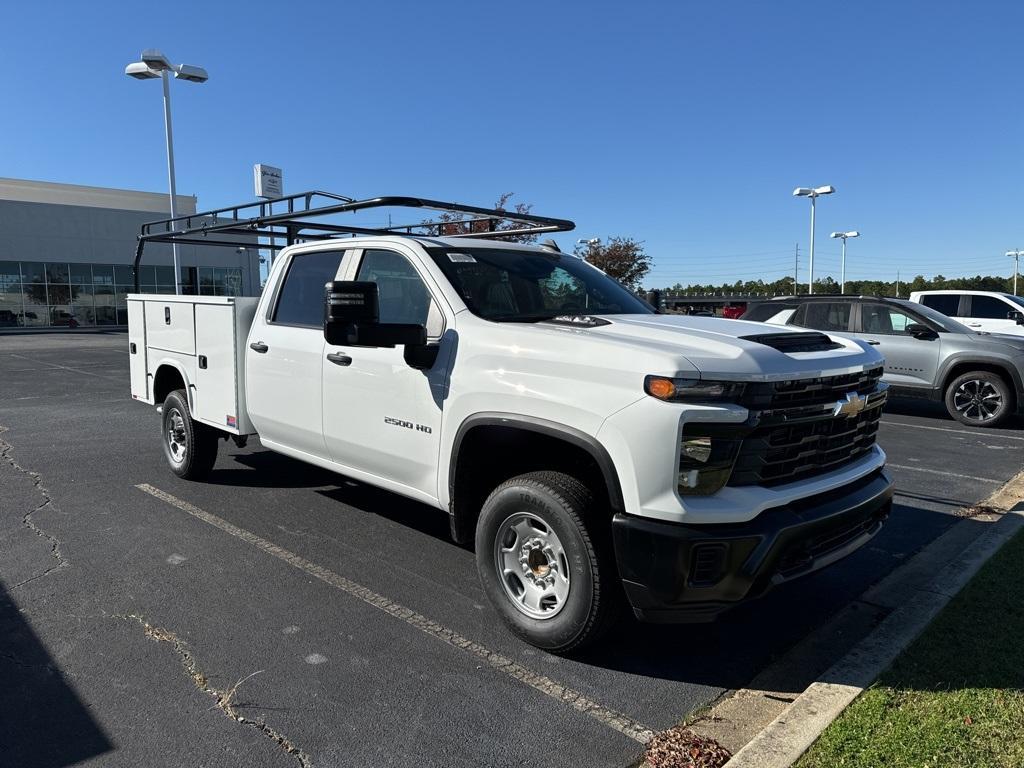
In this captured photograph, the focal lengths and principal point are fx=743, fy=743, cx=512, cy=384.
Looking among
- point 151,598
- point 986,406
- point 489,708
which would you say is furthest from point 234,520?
point 986,406

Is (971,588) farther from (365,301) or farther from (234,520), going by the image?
(234,520)

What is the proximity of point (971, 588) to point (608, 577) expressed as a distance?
236 centimetres

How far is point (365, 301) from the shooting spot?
3646mm

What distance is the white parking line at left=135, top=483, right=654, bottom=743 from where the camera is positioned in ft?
10.00

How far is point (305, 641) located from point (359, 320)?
1599 millimetres

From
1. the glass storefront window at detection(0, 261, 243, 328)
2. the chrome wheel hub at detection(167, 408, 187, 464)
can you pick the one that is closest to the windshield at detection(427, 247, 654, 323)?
the chrome wheel hub at detection(167, 408, 187, 464)

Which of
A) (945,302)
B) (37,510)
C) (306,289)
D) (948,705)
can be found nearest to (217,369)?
(306,289)

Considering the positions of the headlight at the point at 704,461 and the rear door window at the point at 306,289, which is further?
the rear door window at the point at 306,289

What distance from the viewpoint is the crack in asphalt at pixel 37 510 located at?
4.52m

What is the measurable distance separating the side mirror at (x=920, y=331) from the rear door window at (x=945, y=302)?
534cm

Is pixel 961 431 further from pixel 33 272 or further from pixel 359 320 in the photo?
pixel 33 272

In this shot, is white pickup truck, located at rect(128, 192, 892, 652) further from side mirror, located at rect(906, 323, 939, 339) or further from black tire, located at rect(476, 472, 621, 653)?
side mirror, located at rect(906, 323, 939, 339)

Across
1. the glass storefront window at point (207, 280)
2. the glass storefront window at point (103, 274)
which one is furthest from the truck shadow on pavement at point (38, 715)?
the glass storefront window at point (207, 280)

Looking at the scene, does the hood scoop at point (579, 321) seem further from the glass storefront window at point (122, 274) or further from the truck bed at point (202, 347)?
the glass storefront window at point (122, 274)
